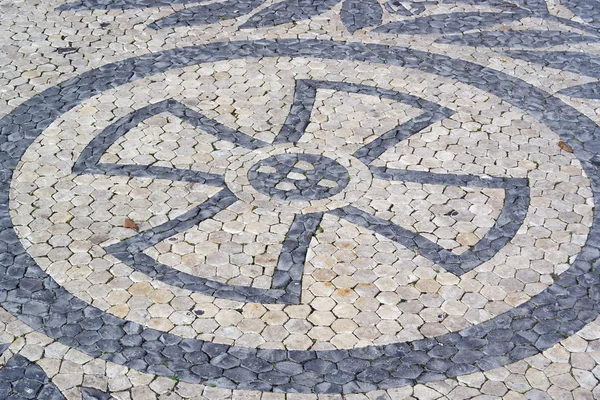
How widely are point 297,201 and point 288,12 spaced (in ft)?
16.9

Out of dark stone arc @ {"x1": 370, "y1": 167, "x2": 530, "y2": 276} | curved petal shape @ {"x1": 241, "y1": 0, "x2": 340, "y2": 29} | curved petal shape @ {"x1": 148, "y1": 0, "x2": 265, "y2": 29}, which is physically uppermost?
curved petal shape @ {"x1": 241, "y1": 0, "x2": 340, "y2": 29}

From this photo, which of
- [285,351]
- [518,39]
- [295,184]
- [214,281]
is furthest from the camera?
[518,39]

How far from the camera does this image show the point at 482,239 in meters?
9.11

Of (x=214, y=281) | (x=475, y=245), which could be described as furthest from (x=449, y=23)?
(x=214, y=281)

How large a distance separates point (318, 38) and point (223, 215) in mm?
4548

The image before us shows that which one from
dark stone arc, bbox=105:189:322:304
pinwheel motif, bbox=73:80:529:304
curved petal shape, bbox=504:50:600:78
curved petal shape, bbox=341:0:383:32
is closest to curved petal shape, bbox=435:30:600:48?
curved petal shape, bbox=504:50:600:78

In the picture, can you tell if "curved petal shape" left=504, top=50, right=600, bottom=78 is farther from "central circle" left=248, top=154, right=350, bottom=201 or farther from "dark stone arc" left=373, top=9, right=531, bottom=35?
"central circle" left=248, top=154, right=350, bottom=201

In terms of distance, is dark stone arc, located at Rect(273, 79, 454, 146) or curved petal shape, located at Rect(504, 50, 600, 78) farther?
curved petal shape, located at Rect(504, 50, 600, 78)

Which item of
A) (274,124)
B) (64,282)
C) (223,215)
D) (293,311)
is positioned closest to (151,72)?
(274,124)

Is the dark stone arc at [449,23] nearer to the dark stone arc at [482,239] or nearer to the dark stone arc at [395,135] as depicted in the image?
the dark stone arc at [395,135]

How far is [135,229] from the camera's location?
9164 millimetres

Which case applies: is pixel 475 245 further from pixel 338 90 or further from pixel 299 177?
pixel 338 90

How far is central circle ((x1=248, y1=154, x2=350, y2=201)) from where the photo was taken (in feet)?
32.0

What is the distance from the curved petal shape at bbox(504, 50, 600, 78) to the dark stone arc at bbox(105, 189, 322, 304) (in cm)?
496
